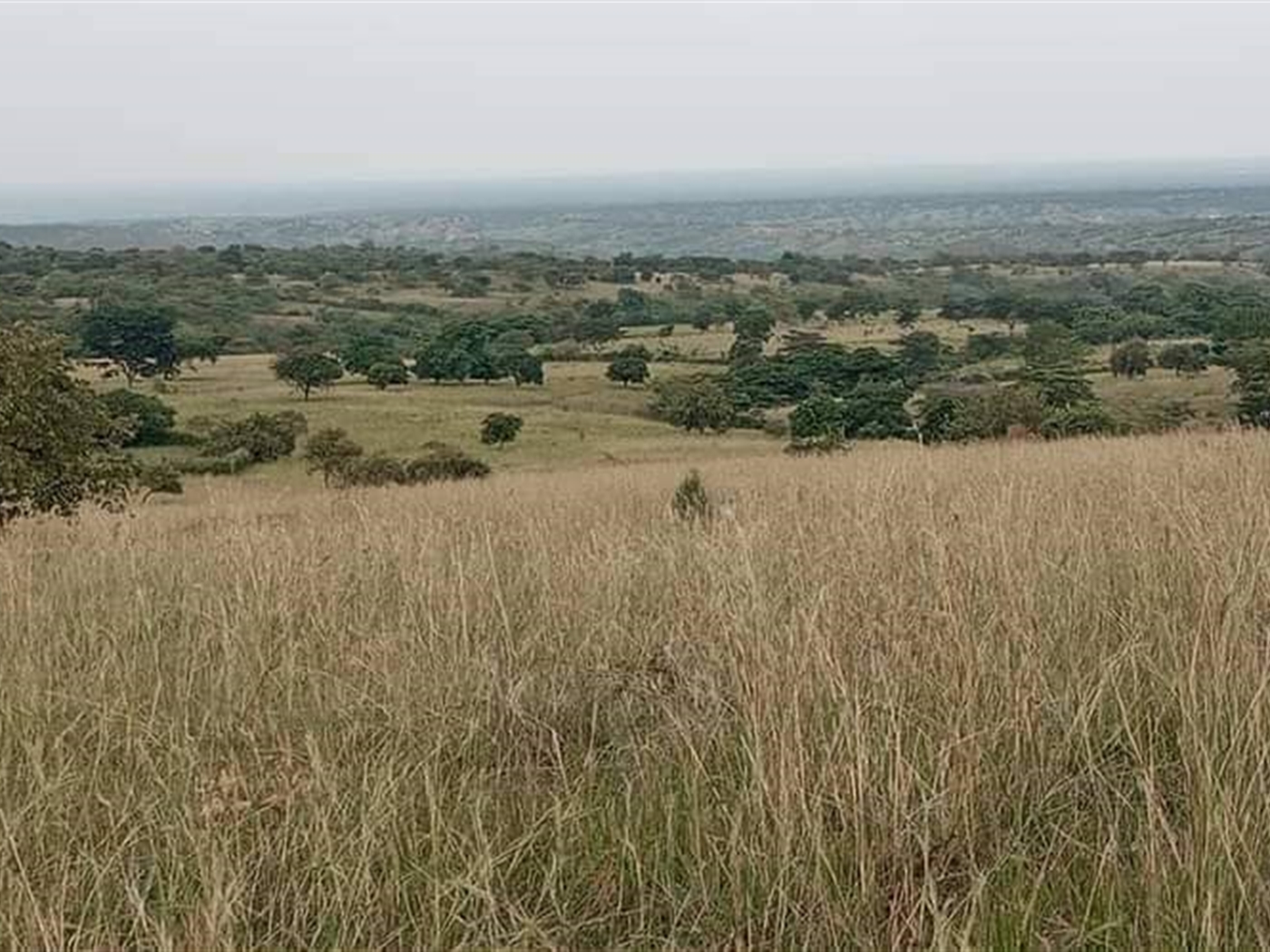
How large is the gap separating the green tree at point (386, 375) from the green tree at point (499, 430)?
23.2m

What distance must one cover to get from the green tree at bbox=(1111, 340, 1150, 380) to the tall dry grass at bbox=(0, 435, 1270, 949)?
212ft

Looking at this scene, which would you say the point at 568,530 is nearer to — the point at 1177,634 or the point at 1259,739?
the point at 1177,634

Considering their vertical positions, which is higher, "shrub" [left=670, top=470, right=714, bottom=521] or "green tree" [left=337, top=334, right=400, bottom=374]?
"shrub" [left=670, top=470, right=714, bottom=521]

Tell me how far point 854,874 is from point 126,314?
84.8 metres

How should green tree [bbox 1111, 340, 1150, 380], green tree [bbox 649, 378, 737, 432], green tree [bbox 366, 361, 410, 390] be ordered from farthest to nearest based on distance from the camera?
1. green tree [bbox 366, 361, 410, 390]
2. green tree [bbox 1111, 340, 1150, 380]
3. green tree [bbox 649, 378, 737, 432]

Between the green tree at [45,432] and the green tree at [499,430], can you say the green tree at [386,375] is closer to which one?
the green tree at [499,430]

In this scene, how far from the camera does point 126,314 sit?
80500 millimetres

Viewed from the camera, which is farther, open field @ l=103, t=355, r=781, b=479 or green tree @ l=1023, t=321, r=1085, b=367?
green tree @ l=1023, t=321, r=1085, b=367

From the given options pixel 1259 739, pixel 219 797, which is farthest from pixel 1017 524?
pixel 219 797

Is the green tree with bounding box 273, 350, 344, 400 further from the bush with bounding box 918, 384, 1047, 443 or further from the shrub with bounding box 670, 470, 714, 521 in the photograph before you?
the shrub with bounding box 670, 470, 714, 521

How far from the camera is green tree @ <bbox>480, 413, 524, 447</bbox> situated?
48.8 metres

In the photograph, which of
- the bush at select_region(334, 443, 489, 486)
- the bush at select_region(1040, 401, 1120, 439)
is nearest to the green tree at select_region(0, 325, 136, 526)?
the bush at select_region(334, 443, 489, 486)

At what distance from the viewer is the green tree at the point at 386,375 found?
2830 inches

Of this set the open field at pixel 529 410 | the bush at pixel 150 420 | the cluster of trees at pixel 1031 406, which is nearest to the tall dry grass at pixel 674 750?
the cluster of trees at pixel 1031 406
